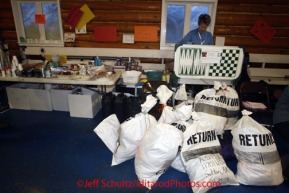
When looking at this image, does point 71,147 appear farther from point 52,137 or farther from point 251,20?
point 251,20

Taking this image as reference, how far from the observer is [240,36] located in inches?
146

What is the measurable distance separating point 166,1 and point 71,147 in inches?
122

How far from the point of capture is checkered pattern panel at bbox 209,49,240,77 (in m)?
2.37

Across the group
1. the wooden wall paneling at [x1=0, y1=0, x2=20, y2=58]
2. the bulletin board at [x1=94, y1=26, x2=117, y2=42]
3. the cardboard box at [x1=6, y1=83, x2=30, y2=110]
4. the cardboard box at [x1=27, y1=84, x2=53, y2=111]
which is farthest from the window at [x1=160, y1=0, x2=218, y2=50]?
the wooden wall paneling at [x1=0, y1=0, x2=20, y2=58]

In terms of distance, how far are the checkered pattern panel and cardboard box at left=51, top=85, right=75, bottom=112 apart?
2.24 m

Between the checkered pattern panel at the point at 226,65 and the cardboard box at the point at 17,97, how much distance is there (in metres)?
2.97

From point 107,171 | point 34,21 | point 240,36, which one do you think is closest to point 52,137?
point 107,171

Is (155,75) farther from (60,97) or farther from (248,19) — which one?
(248,19)

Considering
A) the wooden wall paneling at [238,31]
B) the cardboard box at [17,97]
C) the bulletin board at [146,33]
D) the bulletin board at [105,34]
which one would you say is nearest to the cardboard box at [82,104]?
the cardboard box at [17,97]

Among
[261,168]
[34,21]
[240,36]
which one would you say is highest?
[34,21]

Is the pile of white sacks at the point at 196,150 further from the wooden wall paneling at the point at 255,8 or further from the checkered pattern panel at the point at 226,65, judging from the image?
the wooden wall paneling at the point at 255,8

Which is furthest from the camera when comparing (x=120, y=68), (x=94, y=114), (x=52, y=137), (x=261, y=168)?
(x=120, y=68)

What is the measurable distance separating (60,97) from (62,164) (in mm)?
1470

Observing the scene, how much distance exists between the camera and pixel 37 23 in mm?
3887
